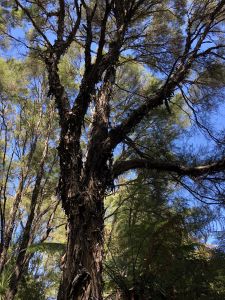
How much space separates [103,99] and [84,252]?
5.73 ft

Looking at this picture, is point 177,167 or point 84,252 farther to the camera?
point 177,167

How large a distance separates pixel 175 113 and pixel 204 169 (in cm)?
335

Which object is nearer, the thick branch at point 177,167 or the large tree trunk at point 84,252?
the large tree trunk at point 84,252

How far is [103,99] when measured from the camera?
12.9 feet

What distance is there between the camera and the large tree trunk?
2539 millimetres

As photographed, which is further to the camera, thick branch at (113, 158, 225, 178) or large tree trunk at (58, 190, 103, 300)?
thick branch at (113, 158, 225, 178)

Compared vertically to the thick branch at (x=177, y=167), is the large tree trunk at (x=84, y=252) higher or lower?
lower

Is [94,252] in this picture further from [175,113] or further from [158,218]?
[175,113]

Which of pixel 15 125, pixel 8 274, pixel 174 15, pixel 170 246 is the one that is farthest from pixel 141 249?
pixel 15 125

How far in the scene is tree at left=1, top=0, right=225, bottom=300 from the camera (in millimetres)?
2824

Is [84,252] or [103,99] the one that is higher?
[103,99]

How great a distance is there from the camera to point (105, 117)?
3732 millimetres

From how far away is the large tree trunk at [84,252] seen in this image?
2539 millimetres

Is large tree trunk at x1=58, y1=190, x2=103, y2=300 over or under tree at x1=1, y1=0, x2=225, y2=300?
under
